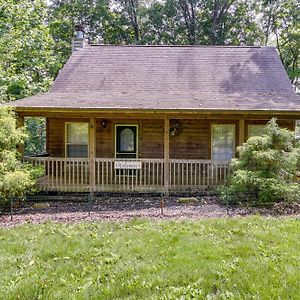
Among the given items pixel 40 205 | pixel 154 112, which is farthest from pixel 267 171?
pixel 40 205

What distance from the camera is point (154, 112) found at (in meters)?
9.86

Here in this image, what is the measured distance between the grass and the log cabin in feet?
12.4

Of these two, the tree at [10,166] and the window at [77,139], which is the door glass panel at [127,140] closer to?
the window at [77,139]

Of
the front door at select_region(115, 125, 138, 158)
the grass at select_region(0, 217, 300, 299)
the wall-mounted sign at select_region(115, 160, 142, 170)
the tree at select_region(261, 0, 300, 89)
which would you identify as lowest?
the grass at select_region(0, 217, 300, 299)

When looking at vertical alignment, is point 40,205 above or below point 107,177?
below

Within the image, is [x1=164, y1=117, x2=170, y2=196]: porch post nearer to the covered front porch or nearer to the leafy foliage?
the covered front porch

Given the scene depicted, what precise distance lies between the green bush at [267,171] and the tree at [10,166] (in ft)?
17.3

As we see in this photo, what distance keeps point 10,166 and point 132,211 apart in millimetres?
3401

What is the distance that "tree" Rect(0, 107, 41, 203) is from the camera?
830 cm

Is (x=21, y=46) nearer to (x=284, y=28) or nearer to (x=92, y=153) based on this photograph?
(x=92, y=153)

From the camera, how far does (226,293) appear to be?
13.5 feet

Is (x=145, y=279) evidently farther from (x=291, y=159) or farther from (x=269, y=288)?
(x=291, y=159)

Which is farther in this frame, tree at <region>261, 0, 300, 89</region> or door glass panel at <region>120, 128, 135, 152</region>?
tree at <region>261, 0, 300, 89</region>

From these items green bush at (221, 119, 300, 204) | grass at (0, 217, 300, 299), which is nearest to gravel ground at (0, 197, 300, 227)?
green bush at (221, 119, 300, 204)
